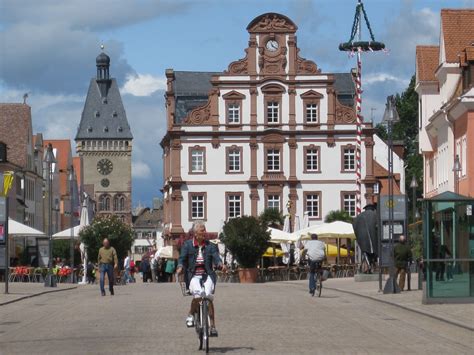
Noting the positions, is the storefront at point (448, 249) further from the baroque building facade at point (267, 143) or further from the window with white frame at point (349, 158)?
the window with white frame at point (349, 158)

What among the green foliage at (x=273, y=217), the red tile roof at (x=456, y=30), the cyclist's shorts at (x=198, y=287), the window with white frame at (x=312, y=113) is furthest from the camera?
the window with white frame at (x=312, y=113)

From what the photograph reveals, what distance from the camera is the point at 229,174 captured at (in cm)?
10362

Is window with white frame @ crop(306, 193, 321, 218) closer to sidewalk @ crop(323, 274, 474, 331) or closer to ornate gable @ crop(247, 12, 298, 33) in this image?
ornate gable @ crop(247, 12, 298, 33)


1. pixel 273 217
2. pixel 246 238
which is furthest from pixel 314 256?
pixel 273 217

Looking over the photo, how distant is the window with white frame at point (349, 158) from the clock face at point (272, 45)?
8.88 metres

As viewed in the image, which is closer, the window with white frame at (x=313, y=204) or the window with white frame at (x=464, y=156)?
the window with white frame at (x=464, y=156)

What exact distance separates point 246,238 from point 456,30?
12.2 meters

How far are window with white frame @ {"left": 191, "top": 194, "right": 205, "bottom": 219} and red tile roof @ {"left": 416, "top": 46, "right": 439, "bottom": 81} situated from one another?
1536 inches

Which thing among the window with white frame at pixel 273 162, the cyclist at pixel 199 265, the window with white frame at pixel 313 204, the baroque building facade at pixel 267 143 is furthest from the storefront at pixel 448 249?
the window with white frame at pixel 313 204

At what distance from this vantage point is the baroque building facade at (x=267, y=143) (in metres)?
101

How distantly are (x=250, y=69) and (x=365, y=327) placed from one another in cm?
7806

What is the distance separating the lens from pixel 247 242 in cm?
6166

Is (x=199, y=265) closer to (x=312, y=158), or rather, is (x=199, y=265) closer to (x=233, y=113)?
(x=233, y=113)

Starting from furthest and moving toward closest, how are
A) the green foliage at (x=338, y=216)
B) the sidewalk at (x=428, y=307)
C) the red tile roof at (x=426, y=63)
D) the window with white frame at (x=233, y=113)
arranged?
the window with white frame at (x=233, y=113)
the green foliage at (x=338, y=216)
the red tile roof at (x=426, y=63)
the sidewalk at (x=428, y=307)
